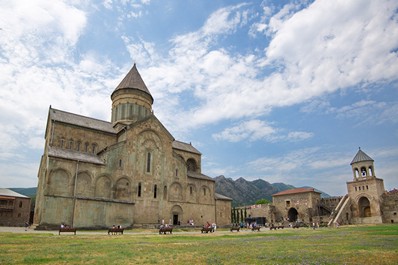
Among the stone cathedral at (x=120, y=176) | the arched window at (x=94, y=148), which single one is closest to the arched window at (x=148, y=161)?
the stone cathedral at (x=120, y=176)

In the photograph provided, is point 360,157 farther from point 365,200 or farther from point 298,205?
point 298,205

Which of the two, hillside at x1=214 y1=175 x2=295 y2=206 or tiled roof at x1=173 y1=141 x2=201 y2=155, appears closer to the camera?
tiled roof at x1=173 y1=141 x2=201 y2=155

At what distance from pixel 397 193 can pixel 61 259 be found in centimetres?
5475

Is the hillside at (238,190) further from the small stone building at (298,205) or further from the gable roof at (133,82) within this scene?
the gable roof at (133,82)

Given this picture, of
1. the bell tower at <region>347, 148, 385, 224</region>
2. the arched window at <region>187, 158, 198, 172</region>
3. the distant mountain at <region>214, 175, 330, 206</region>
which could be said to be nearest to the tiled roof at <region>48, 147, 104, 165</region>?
the arched window at <region>187, 158, 198, 172</region>

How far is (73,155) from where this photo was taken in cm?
3303

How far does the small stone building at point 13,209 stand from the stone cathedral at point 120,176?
18660 millimetres

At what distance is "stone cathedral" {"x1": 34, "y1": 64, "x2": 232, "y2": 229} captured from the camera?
30.5 metres

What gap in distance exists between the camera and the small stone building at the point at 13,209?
1987 inches

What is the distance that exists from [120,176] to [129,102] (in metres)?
13.5

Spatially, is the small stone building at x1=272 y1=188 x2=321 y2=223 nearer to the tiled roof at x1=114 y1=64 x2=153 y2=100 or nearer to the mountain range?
the tiled roof at x1=114 y1=64 x2=153 y2=100

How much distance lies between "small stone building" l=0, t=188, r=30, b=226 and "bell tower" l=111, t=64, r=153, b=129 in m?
25.5

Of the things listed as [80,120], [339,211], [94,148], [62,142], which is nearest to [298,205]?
[339,211]

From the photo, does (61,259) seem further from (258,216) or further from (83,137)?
(258,216)
